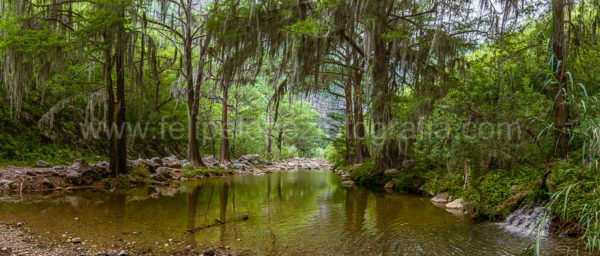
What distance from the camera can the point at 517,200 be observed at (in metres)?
5.18

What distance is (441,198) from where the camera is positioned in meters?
7.14

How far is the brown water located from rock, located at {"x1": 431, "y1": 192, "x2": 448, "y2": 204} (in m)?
0.20

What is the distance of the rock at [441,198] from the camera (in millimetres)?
6999

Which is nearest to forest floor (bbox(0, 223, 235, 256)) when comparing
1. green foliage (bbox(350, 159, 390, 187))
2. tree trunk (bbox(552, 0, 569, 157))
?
tree trunk (bbox(552, 0, 569, 157))

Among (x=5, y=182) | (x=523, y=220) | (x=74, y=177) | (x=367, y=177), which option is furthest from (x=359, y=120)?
(x=5, y=182)

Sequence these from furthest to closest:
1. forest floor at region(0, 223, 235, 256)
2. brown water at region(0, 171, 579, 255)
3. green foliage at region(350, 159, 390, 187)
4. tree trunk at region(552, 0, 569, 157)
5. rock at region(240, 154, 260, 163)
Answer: rock at region(240, 154, 260, 163)
green foliage at region(350, 159, 390, 187)
tree trunk at region(552, 0, 569, 157)
brown water at region(0, 171, 579, 255)
forest floor at region(0, 223, 235, 256)

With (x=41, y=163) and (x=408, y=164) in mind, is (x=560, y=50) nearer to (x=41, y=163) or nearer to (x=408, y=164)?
(x=408, y=164)

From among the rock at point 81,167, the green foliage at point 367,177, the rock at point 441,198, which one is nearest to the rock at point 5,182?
the rock at point 81,167

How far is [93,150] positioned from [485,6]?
45.6ft

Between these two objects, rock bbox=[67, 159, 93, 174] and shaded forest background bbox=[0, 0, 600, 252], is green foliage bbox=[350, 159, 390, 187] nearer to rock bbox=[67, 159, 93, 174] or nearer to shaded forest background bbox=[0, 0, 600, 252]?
shaded forest background bbox=[0, 0, 600, 252]

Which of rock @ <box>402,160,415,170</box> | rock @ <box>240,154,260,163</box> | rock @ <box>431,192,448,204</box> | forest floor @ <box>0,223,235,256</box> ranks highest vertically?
rock @ <box>402,160,415,170</box>

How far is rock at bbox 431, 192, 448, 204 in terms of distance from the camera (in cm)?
700

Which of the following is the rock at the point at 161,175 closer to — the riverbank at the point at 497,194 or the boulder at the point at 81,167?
the boulder at the point at 81,167

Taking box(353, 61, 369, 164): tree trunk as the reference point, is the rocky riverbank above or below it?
below
